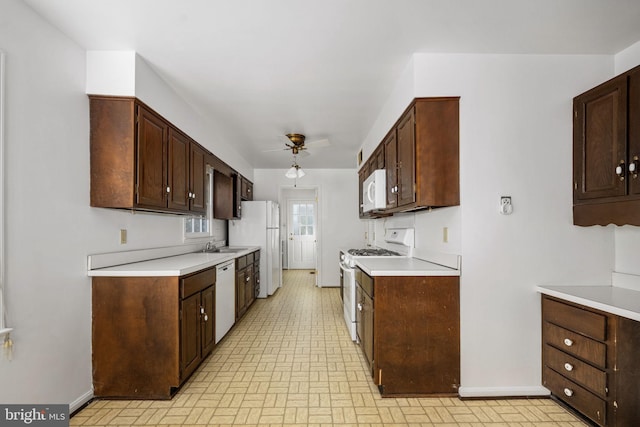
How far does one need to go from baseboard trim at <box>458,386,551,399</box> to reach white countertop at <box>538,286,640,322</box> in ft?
2.29

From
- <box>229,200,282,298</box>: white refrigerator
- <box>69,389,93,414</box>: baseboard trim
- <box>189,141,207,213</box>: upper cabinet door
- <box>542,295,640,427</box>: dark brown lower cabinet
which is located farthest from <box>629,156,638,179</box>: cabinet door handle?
<box>229,200,282,298</box>: white refrigerator

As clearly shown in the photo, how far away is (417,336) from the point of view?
2262 millimetres

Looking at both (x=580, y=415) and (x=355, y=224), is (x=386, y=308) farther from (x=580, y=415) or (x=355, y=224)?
(x=355, y=224)

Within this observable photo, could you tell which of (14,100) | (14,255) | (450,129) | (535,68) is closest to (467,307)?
(450,129)

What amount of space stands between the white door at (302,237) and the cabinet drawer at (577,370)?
268 inches

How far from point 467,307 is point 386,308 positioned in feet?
1.85

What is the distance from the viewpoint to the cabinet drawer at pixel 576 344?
5.97ft

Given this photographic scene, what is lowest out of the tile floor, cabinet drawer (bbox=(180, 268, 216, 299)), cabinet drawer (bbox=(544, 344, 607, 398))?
the tile floor

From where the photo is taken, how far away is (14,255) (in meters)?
1.71

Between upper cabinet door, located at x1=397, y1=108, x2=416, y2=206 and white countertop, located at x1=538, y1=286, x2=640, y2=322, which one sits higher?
upper cabinet door, located at x1=397, y1=108, x2=416, y2=206

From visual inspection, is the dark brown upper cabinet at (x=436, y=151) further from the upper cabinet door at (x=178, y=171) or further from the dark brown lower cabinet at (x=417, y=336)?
the upper cabinet door at (x=178, y=171)

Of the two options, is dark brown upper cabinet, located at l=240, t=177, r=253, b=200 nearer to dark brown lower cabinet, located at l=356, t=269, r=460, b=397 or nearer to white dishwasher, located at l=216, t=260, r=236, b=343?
white dishwasher, located at l=216, t=260, r=236, b=343

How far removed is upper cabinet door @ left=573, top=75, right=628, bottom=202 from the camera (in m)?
1.92

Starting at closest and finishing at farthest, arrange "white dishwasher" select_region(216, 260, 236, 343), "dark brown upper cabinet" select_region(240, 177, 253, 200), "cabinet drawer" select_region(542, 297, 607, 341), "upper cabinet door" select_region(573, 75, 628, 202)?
1. "cabinet drawer" select_region(542, 297, 607, 341)
2. "upper cabinet door" select_region(573, 75, 628, 202)
3. "white dishwasher" select_region(216, 260, 236, 343)
4. "dark brown upper cabinet" select_region(240, 177, 253, 200)
